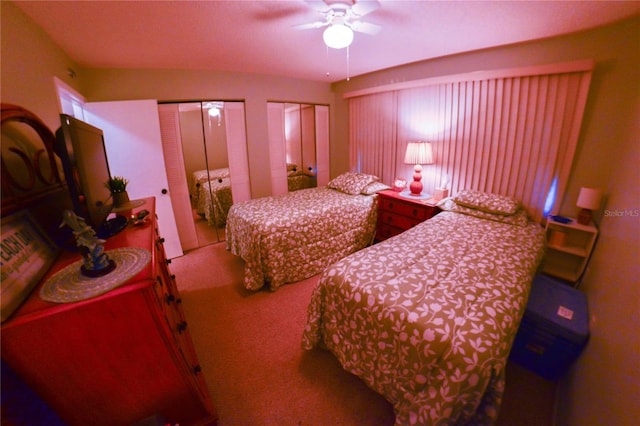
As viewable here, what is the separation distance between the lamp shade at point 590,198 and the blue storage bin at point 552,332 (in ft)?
2.57

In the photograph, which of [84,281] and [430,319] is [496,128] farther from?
[84,281]

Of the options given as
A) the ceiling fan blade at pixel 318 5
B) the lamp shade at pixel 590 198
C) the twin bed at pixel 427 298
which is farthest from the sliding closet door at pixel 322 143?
the lamp shade at pixel 590 198

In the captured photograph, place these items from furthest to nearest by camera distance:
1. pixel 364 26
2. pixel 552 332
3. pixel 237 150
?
pixel 237 150
pixel 364 26
pixel 552 332

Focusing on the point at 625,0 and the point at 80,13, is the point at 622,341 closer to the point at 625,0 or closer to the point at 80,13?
the point at 625,0

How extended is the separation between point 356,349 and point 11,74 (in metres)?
2.42

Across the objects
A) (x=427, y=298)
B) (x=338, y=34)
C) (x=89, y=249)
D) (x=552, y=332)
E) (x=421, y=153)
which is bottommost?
(x=552, y=332)

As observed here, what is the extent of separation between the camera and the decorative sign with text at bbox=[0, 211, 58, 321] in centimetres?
73

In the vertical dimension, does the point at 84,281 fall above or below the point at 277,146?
below

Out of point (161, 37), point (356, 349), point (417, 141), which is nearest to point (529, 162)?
point (417, 141)

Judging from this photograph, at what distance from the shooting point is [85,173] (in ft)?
3.72

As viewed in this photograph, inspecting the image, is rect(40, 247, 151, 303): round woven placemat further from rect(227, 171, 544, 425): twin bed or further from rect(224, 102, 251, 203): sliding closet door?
rect(224, 102, 251, 203): sliding closet door

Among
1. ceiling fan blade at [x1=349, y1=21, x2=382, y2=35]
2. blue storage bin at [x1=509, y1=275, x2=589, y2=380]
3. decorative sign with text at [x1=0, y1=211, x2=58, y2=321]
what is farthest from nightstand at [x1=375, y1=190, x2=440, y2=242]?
decorative sign with text at [x1=0, y1=211, x2=58, y2=321]

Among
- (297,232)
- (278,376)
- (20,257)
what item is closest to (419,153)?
(297,232)

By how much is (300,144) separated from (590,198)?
347 cm
